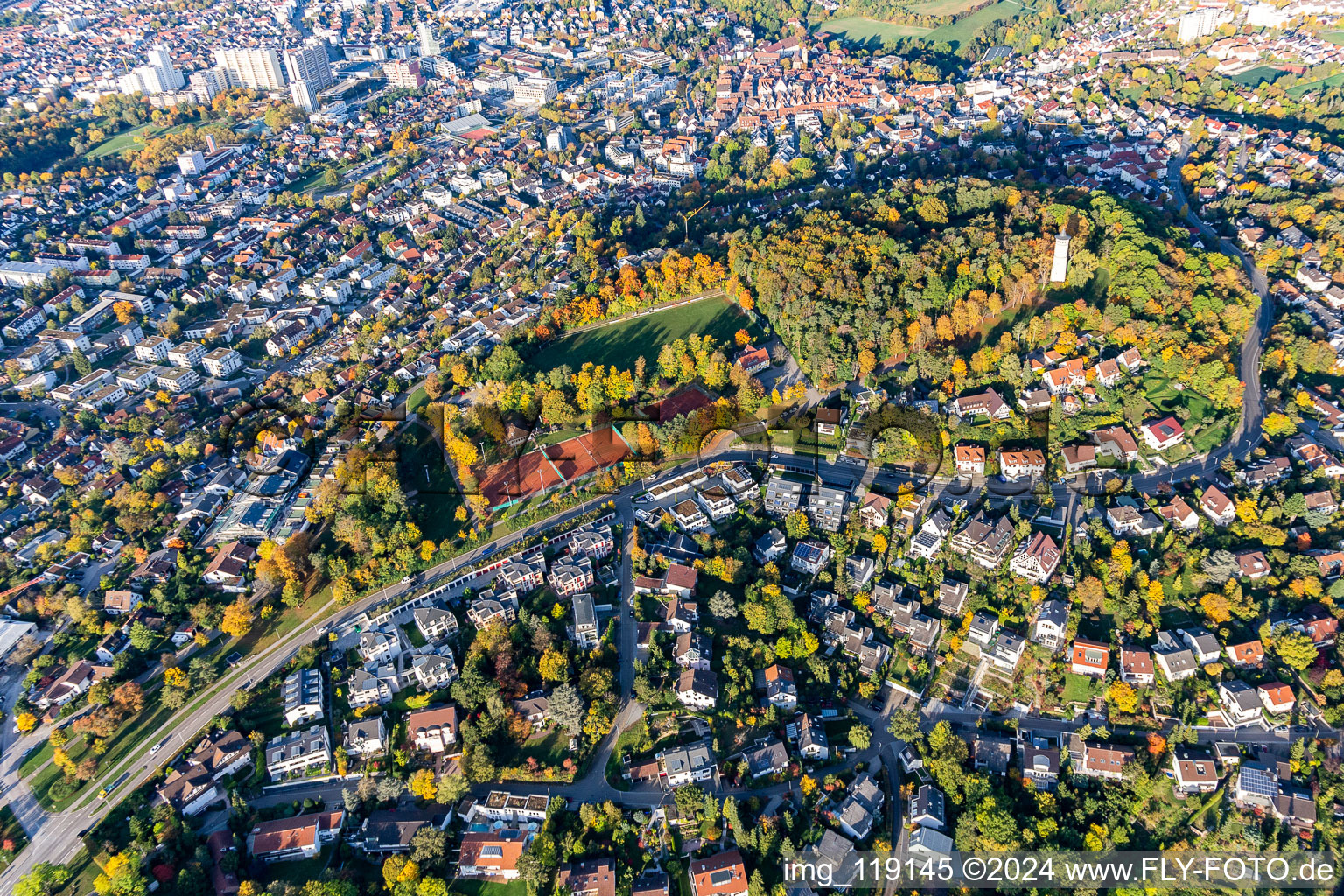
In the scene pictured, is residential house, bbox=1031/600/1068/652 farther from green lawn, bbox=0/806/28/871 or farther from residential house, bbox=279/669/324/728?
green lawn, bbox=0/806/28/871

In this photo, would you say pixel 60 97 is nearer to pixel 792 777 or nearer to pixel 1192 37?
pixel 792 777

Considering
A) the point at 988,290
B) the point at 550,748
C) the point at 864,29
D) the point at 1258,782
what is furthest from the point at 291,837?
the point at 864,29

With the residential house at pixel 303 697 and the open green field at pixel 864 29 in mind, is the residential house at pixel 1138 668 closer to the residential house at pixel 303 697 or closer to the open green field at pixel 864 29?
the residential house at pixel 303 697

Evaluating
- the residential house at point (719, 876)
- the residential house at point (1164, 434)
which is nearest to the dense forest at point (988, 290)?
the residential house at point (1164, 434)

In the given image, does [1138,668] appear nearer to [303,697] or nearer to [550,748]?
[550,748]

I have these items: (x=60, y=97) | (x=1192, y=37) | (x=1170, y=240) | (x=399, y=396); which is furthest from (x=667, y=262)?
Result: (x=60, y=97)

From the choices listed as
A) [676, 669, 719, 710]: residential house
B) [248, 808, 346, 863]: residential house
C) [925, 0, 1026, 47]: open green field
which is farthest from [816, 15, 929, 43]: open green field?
[248, 808, 346, 863]: residential house
